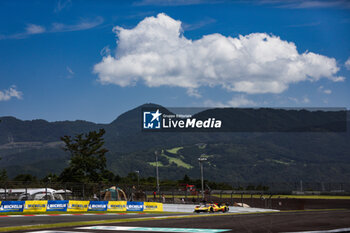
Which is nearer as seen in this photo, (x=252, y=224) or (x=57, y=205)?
(x=252, y=224)

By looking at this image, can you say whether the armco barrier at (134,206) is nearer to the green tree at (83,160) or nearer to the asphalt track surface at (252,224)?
the asphalt track surface at (252,224)

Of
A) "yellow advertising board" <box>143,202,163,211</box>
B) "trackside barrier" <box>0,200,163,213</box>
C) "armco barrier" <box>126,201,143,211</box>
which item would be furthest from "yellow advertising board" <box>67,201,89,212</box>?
"yellow advertising board" <box>143,202,163,211</box>

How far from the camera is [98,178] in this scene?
93625 millimetres

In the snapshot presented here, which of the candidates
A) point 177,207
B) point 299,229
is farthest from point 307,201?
point 299,229

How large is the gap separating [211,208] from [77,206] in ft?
45.2

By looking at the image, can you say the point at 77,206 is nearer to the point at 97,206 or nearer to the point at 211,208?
the point at 97,206

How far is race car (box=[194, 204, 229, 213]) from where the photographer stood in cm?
4272

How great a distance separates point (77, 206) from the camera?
36781 mm

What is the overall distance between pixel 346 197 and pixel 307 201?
33.7ft

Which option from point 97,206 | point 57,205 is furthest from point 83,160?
point 57,205

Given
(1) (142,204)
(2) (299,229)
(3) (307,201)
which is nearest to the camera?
(2) (299,229)

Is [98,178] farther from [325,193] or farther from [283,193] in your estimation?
[325,193]

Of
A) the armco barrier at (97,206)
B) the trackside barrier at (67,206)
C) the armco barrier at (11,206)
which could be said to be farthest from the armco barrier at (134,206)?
the armco barrier at (11,206)

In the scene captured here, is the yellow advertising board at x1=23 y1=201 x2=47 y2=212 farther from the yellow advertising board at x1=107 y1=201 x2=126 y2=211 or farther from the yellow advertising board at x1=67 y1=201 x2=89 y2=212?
→ the yellow advertising board at x1=107 y1=201 x2=126 y2=211
